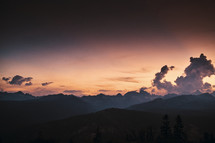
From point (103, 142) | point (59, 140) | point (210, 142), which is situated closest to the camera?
point (210, 142)

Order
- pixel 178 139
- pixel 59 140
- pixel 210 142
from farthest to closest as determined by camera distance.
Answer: pixel 59 140 → pixel 210 142 → pixel 178 139

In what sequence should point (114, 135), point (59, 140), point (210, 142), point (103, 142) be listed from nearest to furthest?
point (210, 142)
point (103, 142)
point (59, 140)
point (114, 135)

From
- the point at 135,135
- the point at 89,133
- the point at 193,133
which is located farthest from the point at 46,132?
the point at 193,133

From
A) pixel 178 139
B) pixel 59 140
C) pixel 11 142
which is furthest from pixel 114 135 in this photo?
pixel 11 142

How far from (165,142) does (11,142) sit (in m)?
180

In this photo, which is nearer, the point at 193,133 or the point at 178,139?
the point at 178,139

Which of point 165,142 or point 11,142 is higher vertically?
point 165,142

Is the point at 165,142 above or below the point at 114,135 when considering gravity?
above

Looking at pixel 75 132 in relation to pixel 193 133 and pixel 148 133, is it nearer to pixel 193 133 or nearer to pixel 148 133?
pixel 148 133

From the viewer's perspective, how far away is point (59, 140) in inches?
6885

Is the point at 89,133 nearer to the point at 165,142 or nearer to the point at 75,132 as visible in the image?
the point at 75,132

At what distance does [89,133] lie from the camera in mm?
185250

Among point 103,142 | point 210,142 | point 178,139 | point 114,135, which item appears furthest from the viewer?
point 114,135

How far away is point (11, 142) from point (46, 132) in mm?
41145
